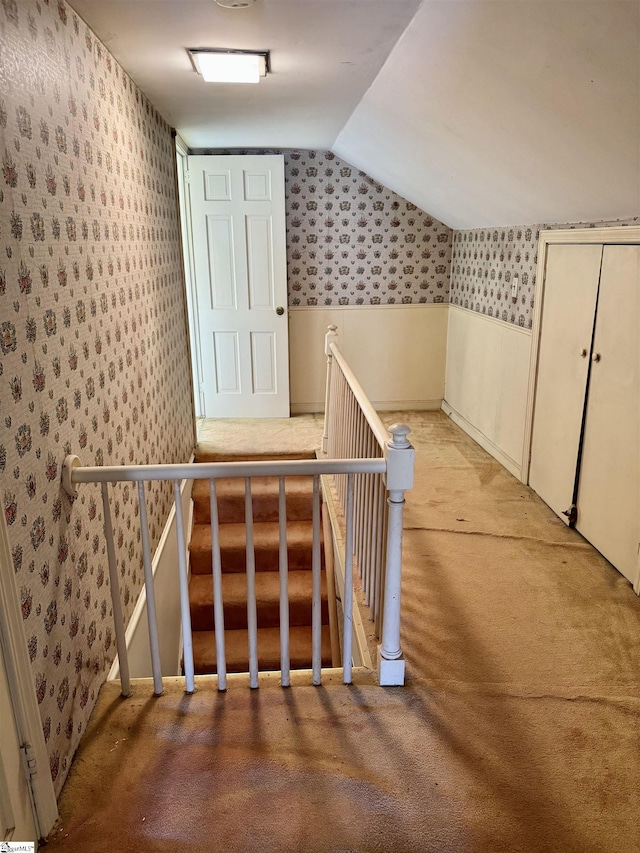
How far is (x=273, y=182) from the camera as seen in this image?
4.69 m

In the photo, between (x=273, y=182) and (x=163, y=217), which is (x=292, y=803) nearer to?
(x=163, y=217)

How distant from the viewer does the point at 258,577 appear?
3.68 m

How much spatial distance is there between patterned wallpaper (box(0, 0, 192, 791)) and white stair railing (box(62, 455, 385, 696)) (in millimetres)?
103

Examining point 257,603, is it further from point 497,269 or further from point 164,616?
point 497,269

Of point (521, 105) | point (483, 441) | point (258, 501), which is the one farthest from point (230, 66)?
point (483, 441)

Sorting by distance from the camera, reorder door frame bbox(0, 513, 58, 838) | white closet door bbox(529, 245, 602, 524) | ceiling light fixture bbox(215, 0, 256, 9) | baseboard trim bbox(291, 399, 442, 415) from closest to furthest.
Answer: door frame bbox(0, 513, 58, 838)
ceiling light fixture bbox(215, 0, 256, 9)
white closet door bbox(529, 245, 602, 524)
baseboard trim bbox(291, 399, 442, 415)

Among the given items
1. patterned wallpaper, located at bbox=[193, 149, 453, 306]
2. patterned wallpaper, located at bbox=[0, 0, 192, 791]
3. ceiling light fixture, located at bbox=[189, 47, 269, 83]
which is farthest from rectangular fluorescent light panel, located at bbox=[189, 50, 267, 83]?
patterned wallpaper, located at bbox=[193, 149, 453, 306]

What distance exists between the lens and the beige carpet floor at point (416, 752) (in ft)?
4.93

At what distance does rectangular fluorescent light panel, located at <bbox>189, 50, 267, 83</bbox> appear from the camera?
98.3 inches

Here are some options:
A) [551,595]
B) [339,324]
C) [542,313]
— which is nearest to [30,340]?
[551,595]

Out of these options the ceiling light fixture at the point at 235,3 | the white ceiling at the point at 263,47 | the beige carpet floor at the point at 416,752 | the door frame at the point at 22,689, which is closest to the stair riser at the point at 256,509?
the beige carpet floor at the point at 416,752

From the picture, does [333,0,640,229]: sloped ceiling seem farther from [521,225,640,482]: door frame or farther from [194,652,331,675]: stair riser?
[194,652,331,675]: stair riser

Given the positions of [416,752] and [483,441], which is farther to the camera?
[483,441]

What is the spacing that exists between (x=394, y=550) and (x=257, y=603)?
1.89 metres
